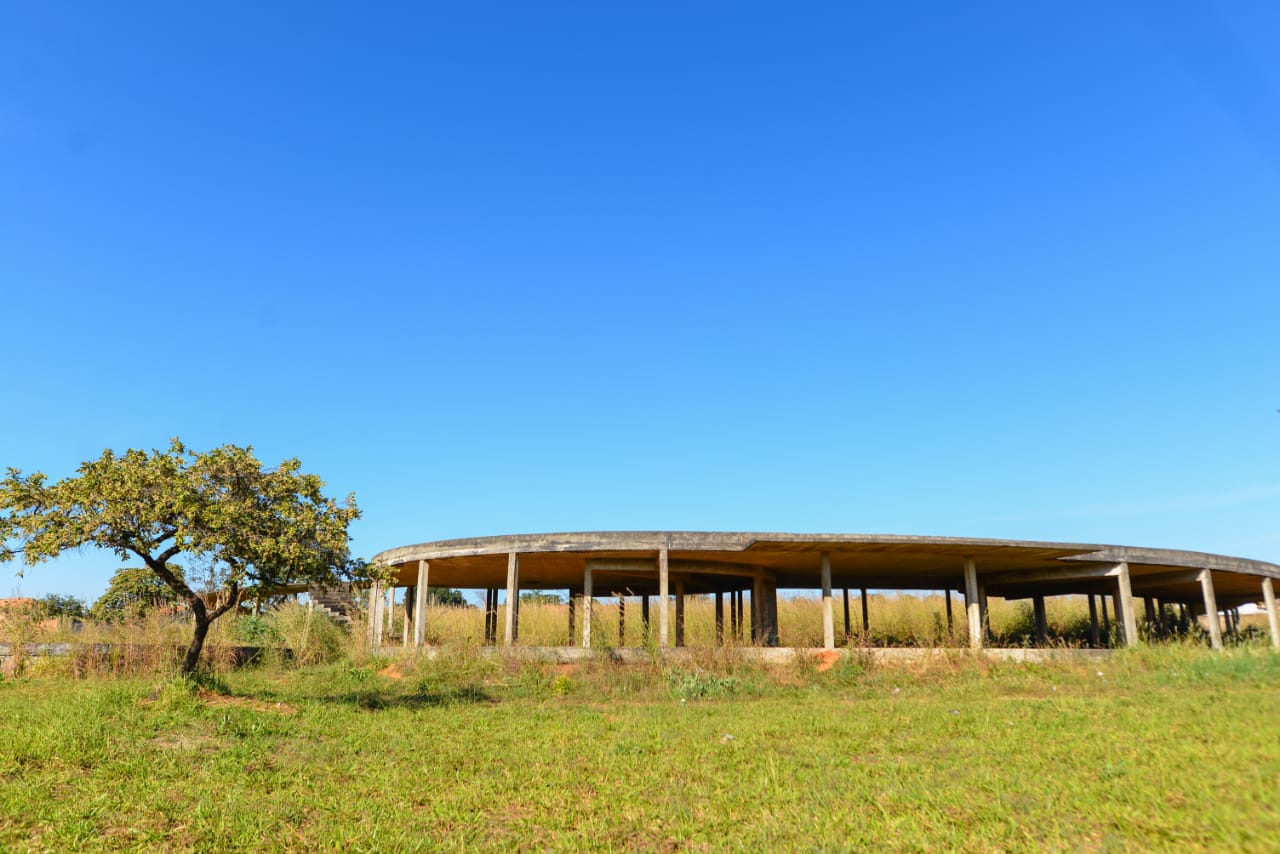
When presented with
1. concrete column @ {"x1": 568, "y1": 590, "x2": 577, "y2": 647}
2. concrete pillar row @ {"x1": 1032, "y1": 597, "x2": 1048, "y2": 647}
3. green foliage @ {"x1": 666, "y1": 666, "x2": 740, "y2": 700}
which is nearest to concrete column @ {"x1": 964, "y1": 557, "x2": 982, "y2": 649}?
green foliage @ {"x1": 666, "y1": 666, "x2": 740, "y2": 700}

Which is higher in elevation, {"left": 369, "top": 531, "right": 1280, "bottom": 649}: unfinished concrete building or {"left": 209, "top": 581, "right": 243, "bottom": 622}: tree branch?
{"left": 369, "top": 531, "right": 1280, "bottom": 649}: unfinished concrete building

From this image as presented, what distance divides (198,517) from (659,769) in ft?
26.0

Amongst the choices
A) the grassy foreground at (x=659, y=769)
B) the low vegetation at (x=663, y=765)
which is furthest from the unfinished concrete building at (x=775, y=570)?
the grassy foreground at (x=659, y=769)

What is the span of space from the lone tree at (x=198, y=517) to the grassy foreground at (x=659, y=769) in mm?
Answer: 1911

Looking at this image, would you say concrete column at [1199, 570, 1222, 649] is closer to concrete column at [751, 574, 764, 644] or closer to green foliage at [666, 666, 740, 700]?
concrete column at [751, 574, 764, 644]

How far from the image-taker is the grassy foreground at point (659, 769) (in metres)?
6.41

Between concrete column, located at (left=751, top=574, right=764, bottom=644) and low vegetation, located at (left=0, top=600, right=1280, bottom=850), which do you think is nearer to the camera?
low vegetation, located at (left=0, top=600, right=1280, bottom=850)

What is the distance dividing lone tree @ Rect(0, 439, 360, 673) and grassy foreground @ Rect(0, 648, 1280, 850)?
191cm

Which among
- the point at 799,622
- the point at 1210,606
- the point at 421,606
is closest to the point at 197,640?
the point at 421,606

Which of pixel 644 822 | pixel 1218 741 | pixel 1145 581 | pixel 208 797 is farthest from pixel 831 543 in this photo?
pixel 1145 581

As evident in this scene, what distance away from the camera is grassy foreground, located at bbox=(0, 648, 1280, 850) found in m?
6.41

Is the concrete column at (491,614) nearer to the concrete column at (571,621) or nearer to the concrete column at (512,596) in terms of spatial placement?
the concrete column at (571,621)

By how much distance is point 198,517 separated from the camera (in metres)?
12.4

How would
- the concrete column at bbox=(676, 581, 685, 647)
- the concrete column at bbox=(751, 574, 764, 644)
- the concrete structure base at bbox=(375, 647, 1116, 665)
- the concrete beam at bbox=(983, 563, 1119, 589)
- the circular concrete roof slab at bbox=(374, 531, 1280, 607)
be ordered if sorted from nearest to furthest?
the concrete structure base at bbox=(375, 647, 1116, 665) → the circular concrete roof slab at bbox=(374, 531, 1280, 607) → the concrete beam at bbox=(983, 563, 1119, 589) → the concrete column at bbox=(751, 574, 764, 644) → the concrete column at bbox=(676, 581, 685, 647)
